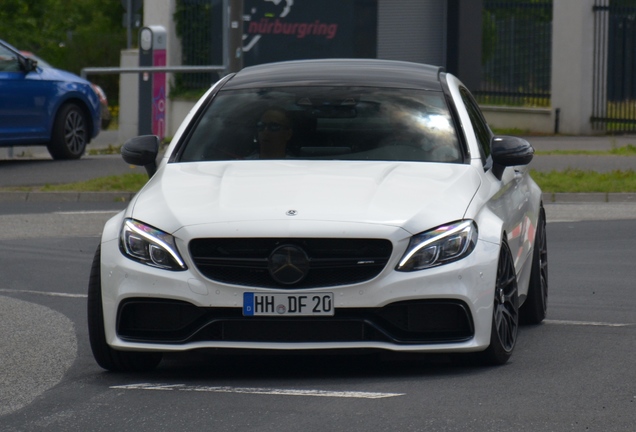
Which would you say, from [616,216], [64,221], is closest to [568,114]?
[616,216]

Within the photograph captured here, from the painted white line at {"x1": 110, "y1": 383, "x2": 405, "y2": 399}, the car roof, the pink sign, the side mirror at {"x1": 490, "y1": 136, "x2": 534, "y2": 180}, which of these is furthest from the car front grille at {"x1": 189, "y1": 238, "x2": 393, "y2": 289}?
the pink sign

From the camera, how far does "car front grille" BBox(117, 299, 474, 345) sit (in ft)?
20.7

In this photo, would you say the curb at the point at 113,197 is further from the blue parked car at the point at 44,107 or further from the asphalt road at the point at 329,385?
the asphalt road at the point at 329,385

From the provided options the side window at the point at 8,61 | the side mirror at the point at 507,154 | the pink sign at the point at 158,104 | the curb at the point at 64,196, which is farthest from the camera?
the pink sign at the point at 158,104

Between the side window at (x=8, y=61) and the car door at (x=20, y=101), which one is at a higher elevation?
the side window at (x=8, y=61)

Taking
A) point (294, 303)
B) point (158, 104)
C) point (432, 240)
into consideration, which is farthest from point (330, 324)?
point (158, 104)

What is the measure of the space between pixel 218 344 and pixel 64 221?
8391 millimetres

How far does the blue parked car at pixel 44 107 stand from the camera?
19.5m

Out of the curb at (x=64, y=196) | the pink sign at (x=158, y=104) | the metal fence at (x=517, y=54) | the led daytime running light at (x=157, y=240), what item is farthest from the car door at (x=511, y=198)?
the metal fence at (x=517, y=54)

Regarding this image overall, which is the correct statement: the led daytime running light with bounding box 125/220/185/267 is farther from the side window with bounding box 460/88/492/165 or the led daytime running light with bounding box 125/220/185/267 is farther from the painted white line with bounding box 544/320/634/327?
the painted white line with bounding box 544/320/634/327

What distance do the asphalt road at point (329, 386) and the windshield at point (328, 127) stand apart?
41.4 inches

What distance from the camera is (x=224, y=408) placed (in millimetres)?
5879

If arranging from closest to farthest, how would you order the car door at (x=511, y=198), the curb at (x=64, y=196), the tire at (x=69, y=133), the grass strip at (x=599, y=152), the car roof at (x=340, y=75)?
the car door at (x=511, y=198), the car roof at (x=340, y=75), the curb at (x=64, y=196), the tire at (x=69, y=133), the grass strip at (x=599, y=152)

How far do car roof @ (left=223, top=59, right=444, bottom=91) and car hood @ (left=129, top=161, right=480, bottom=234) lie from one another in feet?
2.46
